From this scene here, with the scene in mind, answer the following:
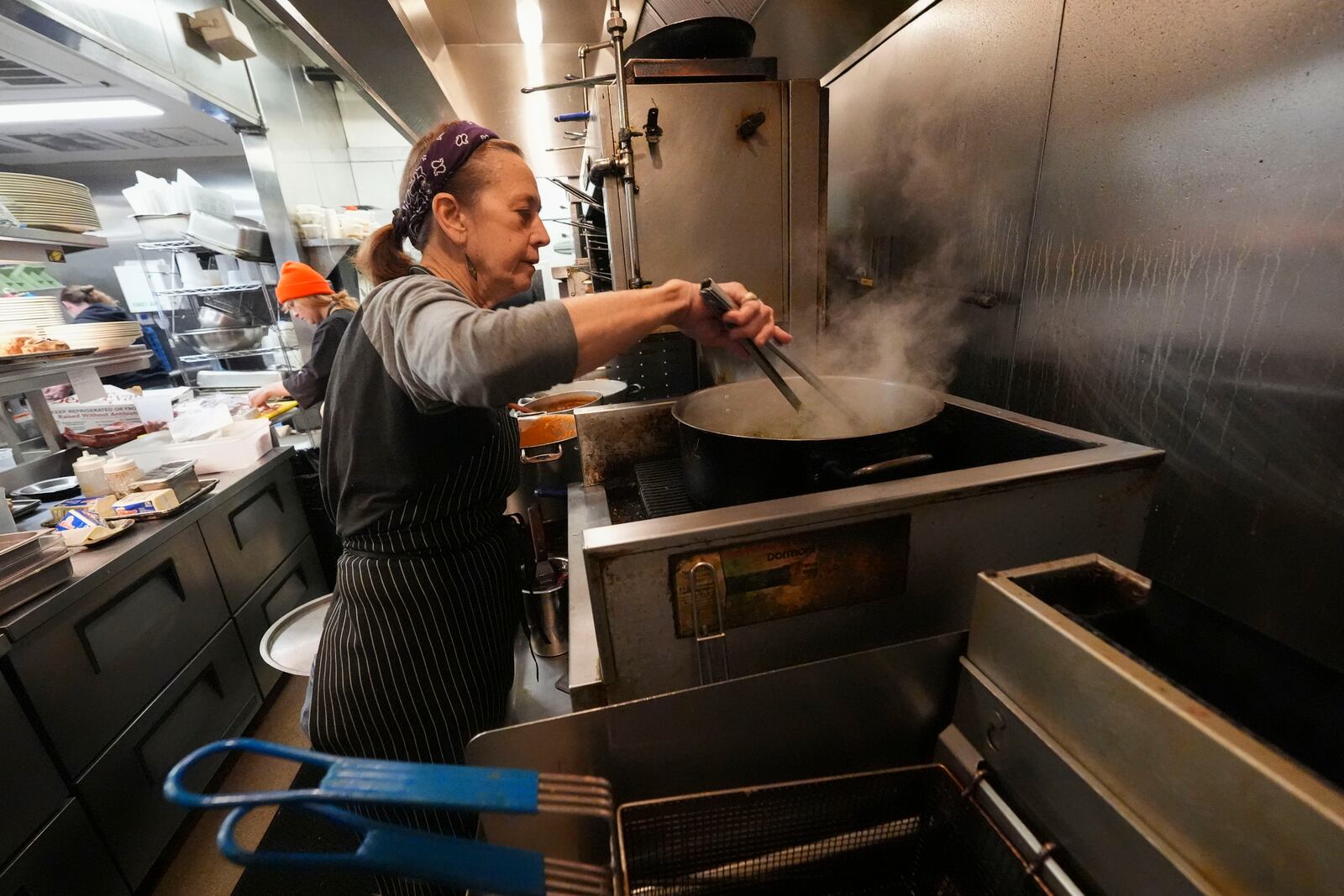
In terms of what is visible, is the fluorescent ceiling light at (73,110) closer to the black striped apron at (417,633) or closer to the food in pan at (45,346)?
the food in pan at (45,346)

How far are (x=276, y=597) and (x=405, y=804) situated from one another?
97.5 inches

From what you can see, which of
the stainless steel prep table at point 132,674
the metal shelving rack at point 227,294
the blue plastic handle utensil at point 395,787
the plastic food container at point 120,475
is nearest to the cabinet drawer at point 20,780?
the stainless steel prep table at point 132,674

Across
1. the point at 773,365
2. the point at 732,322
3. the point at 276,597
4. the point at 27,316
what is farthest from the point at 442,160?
the point at 276,597

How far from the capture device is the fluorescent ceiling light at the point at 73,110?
3366mm

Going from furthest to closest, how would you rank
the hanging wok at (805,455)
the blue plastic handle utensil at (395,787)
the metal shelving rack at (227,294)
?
the metal shelving rack at (227,294)
the hanging wok at (805,455)
the blue plastic handle utensil at (395,787)

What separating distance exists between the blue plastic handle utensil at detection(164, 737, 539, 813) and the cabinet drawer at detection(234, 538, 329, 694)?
1.82 m

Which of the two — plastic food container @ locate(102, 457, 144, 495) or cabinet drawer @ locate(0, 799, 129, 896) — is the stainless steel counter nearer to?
plastic food container @ locate(102, 457, 144, 495)

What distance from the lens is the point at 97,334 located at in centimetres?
214

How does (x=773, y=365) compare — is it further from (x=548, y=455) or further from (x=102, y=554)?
(x=102, y=554)

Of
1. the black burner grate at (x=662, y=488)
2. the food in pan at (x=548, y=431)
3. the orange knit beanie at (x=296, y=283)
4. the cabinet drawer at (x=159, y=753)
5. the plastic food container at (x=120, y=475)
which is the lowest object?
the cabinet drawer at (x=159, y=753)

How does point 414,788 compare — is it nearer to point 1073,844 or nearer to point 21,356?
point 1073,844

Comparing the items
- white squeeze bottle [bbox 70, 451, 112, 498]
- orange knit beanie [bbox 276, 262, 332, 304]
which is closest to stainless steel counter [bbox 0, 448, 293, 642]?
white squeeze bottle [bbox 70, 451, 112, 498]

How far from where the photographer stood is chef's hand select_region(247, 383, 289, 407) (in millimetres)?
3010

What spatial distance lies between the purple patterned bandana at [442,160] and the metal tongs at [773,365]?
0.46 metres
